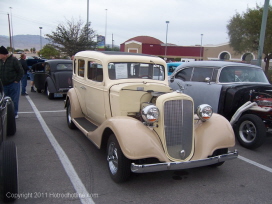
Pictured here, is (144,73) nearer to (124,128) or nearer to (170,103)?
A: (170,103)

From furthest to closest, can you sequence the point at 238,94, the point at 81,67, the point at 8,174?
the point at 81,67, the point at 238,94, the point at 8,174

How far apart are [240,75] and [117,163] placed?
448 cm

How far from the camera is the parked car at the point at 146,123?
3.57 metres

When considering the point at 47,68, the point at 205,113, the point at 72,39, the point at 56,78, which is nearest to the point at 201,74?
the point at 205,113

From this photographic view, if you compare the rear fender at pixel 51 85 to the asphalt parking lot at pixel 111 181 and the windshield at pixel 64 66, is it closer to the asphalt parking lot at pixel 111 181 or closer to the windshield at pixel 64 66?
the windshield at pixel 64 66

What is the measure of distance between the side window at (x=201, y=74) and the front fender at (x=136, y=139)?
12.4 ft

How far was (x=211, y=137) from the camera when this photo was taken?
4008 mm

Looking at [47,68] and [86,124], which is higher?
[47,68]

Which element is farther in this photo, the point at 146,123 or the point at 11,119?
the point at 11,119

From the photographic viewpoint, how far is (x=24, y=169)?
413 cm

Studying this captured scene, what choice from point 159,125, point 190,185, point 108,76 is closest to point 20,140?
point 108,76

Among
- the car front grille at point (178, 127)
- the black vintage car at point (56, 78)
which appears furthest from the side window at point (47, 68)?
the car front grille at point (178, 127)

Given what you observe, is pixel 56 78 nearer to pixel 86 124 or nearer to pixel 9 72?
pixel 9 72

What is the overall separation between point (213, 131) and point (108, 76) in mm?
2097
